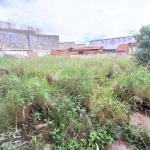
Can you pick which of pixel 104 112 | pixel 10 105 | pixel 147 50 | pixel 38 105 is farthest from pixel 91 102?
pixel 147 50

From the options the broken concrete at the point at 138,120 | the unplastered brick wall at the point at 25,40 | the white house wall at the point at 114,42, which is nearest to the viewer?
the broken concrete at the point at 138,120

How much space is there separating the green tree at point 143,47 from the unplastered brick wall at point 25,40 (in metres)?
13.7

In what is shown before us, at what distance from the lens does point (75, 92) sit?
1752 mm

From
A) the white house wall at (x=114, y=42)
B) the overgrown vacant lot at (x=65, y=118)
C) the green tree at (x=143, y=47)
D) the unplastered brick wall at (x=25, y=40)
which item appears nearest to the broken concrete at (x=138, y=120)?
the overgrown vacant lot at (x=65, y=118)

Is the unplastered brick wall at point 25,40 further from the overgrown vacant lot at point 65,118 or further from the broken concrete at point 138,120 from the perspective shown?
the broken concrete at point 138,120

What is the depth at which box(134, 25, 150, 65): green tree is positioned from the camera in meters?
3.38

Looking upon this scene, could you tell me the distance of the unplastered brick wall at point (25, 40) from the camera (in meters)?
14.7

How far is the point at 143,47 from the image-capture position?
11.6ft

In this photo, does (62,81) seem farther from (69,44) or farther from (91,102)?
(69,44)

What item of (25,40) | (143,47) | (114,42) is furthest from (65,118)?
(25,40)

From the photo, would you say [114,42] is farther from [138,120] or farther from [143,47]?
[138,120]

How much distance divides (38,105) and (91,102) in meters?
0.72

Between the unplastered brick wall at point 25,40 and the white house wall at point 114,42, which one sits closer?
the unplastered brick wall at point 25,40

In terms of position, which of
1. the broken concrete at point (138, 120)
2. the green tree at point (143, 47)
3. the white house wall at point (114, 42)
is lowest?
the broken concrete at point (138, 120)
